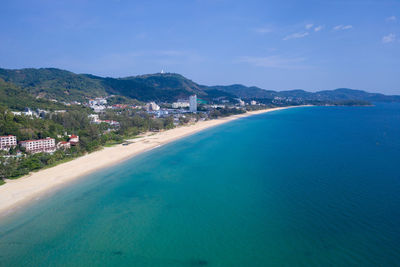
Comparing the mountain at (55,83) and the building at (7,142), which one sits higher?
the mountain at (55,83)

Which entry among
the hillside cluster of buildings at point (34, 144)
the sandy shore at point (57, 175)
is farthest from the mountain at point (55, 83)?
the sandy shore at point (57, 175)

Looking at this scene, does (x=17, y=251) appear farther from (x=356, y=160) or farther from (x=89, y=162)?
(x=356, y=160)

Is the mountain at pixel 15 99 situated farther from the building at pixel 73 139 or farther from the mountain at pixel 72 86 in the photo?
the mountain at pixel 72 86

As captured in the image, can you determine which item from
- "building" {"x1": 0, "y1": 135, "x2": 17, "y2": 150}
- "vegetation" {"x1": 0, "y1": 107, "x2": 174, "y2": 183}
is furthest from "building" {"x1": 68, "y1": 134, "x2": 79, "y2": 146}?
"building" {"x1": 0, "y1": 135, "x2": 17, "y2": 150}

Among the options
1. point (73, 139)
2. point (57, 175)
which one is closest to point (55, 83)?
point (73, 139)

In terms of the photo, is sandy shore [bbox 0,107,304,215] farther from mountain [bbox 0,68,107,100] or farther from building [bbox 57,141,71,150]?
mountain [bbox 0,68,107,100]

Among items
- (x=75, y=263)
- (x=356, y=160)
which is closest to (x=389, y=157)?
(x=356, y=160)

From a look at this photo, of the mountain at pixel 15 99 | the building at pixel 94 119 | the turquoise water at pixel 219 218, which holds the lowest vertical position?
the turquoise water at pixel 219 218
